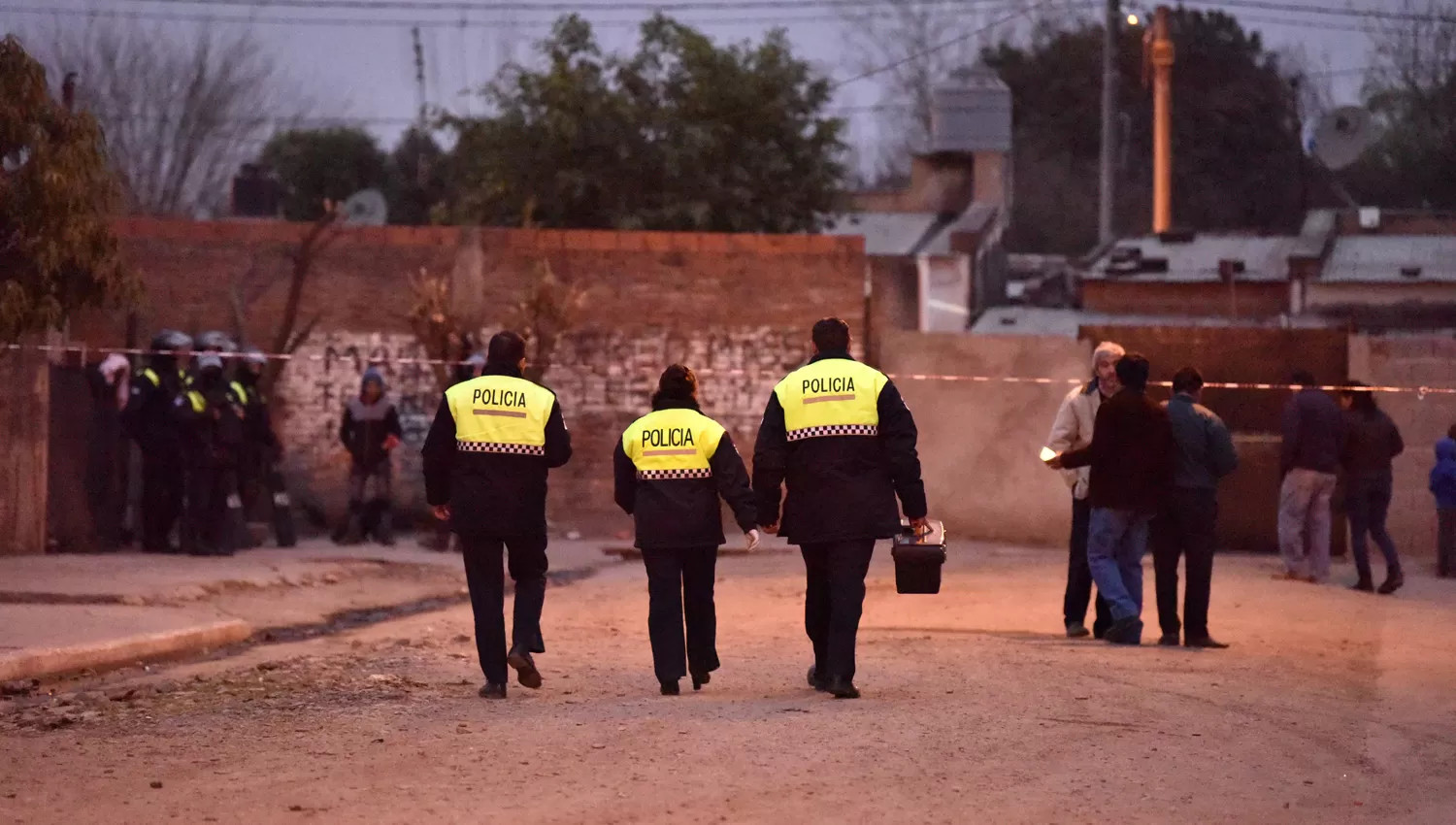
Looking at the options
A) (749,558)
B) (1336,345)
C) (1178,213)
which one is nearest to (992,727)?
(749,558)

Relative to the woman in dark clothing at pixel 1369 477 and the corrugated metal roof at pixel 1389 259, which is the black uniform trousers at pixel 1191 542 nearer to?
the woman in dark clothing at pixel 1369 477

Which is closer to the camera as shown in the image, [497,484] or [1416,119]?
[497,484]

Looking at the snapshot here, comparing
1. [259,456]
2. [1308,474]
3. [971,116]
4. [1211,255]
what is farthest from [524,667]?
[971,116]

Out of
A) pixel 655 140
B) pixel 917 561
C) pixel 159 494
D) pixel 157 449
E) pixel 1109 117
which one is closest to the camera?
pixel 917 561

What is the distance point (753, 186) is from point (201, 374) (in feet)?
36.2

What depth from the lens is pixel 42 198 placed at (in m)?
11.4

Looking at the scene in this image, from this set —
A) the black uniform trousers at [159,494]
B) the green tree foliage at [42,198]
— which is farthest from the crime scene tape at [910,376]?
the green tree foliage at [42,198]

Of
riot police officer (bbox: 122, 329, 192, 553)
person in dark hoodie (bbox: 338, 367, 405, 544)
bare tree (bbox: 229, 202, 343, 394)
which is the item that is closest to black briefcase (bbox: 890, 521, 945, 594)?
riot police officer (bbox: 122, 329, 192, 553)

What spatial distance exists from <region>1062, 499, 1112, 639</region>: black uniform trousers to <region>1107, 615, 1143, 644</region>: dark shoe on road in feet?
0.56

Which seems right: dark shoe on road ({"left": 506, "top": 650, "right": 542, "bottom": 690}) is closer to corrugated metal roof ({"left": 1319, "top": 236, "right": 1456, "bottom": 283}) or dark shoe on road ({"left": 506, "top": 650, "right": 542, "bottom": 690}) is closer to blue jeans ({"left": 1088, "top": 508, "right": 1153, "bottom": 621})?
blue jeans ({"left": 1088, "top": 508, "right": 1153, "bottom": 621})

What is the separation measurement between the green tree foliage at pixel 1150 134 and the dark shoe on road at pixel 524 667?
37.3 m

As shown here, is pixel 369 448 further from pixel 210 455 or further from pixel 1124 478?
pixel 1124 478

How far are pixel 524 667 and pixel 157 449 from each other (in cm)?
817

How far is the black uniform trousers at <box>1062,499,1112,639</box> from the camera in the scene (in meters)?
11.9
